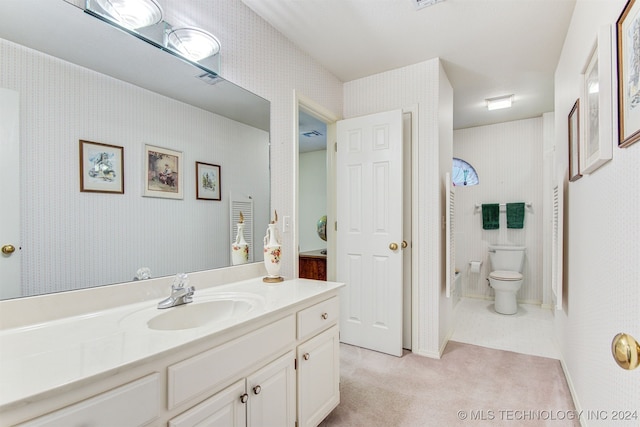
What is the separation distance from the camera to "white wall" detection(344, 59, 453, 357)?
2602 mm

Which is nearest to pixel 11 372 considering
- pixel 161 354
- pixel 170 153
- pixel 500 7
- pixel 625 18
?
pixel 161 354

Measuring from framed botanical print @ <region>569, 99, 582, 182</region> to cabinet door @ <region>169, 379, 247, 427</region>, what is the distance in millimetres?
2054

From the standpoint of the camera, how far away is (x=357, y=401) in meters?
1.93

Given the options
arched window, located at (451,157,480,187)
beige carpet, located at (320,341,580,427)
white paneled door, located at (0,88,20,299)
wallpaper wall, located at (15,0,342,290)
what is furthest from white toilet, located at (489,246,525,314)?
white paneled door, located at (0,88,20,299)

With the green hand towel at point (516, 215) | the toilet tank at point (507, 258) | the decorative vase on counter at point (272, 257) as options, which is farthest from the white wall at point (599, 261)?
the green hand towel at point (516, 215)

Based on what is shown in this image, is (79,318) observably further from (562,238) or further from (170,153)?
(562,238)

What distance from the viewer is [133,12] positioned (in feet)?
4.36

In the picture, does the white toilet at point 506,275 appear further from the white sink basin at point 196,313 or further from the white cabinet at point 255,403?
the white sink basin at point 196,313

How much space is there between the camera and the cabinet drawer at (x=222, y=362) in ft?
3.01

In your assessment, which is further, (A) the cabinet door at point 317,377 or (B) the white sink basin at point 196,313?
(A) the cabinet door at point 317,377

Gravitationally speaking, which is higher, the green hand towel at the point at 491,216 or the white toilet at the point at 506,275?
the green hand towel at the point at 491,216

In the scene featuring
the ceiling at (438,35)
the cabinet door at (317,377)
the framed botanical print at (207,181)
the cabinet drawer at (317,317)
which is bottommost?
the cabinet door at (317,377)

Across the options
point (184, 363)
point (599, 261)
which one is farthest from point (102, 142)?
point (599, 261)

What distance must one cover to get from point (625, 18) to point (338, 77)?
7.33 ft
